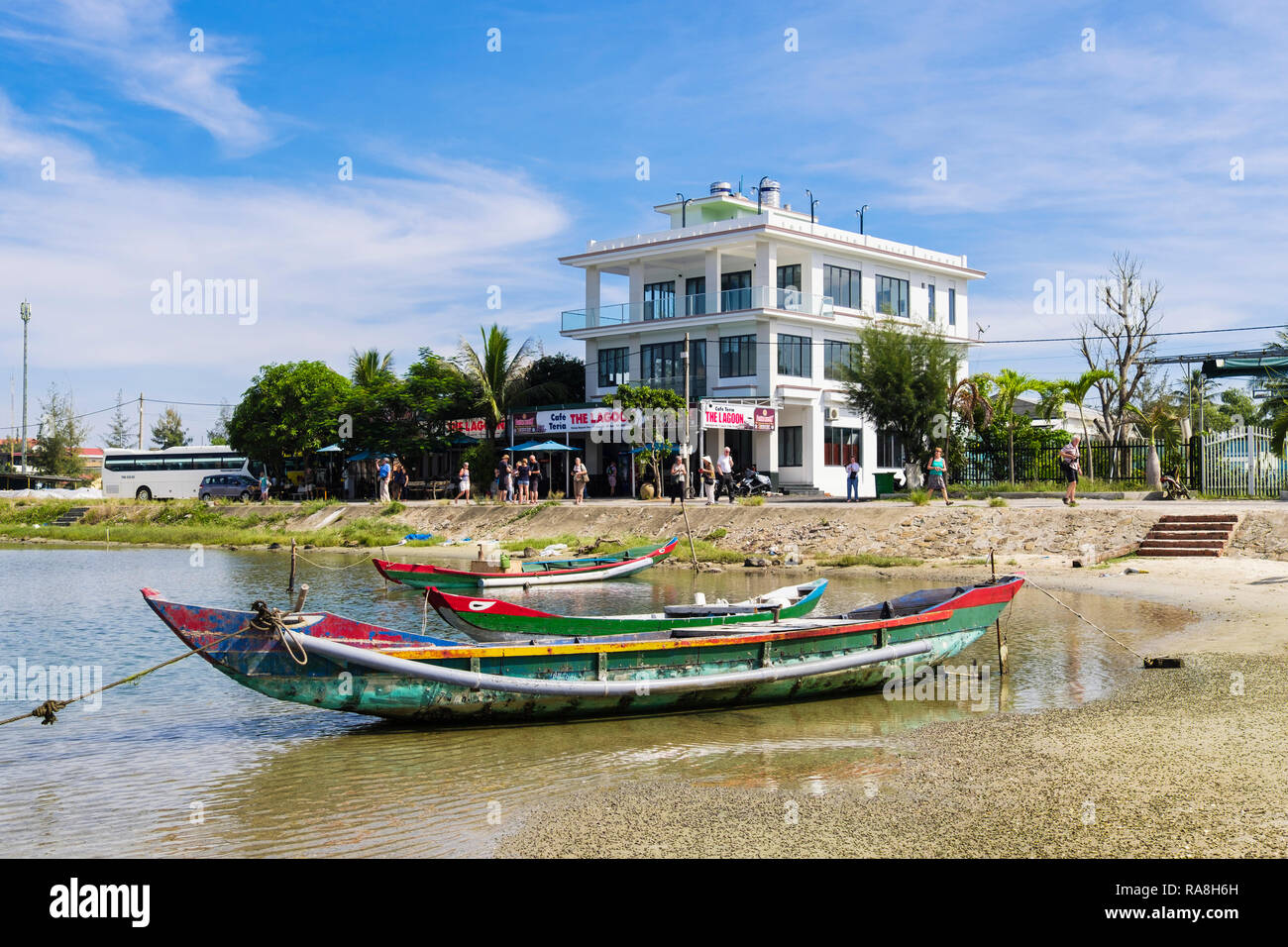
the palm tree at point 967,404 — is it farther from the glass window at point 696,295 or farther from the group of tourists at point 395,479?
the group of tourists at point 395,479

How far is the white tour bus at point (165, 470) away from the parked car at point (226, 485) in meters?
1.03

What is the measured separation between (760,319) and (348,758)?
38.7 metres

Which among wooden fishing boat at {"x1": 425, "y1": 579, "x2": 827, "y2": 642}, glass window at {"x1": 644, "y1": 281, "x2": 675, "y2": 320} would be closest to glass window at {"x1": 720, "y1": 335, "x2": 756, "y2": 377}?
glass window at {"x1": 644, "y1": 281, "x2": 675, "y2": 320}

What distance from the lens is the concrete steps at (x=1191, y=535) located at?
934 inches

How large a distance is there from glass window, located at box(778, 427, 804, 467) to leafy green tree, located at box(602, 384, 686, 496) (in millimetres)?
7167

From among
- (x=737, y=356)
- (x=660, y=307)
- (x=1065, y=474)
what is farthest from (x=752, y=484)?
(x=1065, y=474)

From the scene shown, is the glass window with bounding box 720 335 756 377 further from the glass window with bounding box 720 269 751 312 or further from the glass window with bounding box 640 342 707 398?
the glass window with bounding box 720 269 751 312

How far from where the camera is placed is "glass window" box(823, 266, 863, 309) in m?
50.2

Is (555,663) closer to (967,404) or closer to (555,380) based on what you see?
(967,404)

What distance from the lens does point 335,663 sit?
10141mm

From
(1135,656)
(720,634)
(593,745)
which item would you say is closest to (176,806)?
(593,745)

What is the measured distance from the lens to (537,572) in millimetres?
25797
